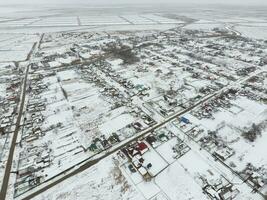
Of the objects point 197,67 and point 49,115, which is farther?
point 197,67

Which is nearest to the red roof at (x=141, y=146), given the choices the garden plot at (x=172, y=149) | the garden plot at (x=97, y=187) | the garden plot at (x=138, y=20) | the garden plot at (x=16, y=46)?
the garden plot at (x=172, y=149)

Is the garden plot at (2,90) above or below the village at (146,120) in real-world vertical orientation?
below

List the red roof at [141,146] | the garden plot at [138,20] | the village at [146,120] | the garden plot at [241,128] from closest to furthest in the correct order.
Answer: the village at [146,120]
the garden plot at [241,128]
the red roof at [141,146]
the garden plot at [138,20]

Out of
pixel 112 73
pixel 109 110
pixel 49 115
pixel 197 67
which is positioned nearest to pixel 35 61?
pixel 112 73

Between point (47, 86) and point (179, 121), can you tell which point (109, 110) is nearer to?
point (179, 121)

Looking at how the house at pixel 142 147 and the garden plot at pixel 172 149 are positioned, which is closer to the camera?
the garden plot at pixel 172 149

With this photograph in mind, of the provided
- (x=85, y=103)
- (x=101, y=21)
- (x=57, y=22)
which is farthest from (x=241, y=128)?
(x=57, y=22)

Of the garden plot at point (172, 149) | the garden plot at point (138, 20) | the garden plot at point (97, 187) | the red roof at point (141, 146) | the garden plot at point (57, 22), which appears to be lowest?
the garden plot at point (97, 187)

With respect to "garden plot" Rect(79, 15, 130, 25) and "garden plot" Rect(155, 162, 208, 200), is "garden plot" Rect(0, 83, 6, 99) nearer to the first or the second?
"garden plot" Rect(155, 162, 208, 200)

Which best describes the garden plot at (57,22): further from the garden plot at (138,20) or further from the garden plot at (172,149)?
the garden plot at (172,149)
